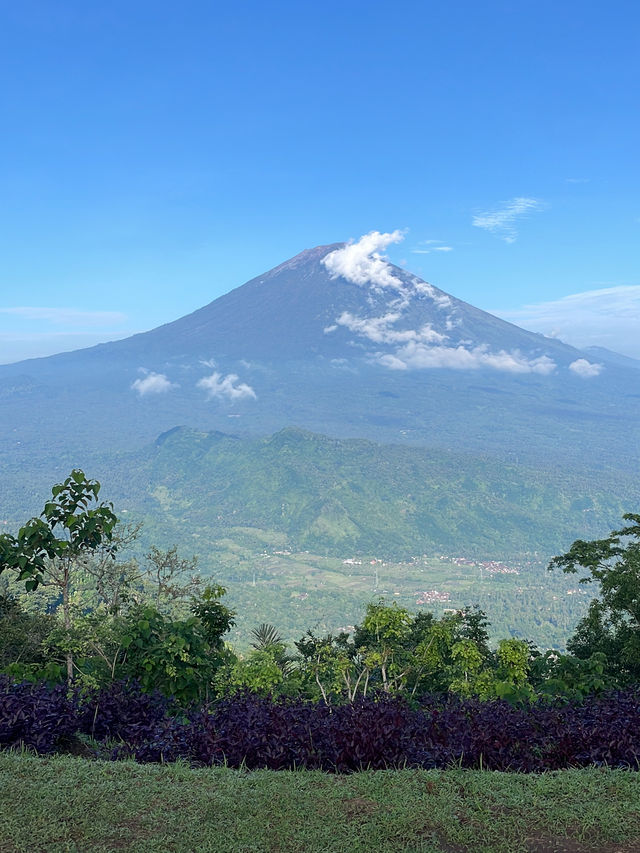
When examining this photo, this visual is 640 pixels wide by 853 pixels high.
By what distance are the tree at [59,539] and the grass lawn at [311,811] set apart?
218 centimetres

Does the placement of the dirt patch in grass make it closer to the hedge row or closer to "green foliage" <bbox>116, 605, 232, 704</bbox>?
the hedge row

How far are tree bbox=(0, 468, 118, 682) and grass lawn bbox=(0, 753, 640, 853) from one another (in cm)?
218

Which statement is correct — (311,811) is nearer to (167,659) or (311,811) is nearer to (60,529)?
(167,659)

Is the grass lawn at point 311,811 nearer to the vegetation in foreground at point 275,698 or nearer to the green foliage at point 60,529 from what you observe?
the vegetation in foreground at point 275,698

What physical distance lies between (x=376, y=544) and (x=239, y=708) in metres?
182

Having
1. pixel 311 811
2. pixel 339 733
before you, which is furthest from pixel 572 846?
pixel 339 733

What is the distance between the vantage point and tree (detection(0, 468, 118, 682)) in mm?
5902

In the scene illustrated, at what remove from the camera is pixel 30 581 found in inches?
233

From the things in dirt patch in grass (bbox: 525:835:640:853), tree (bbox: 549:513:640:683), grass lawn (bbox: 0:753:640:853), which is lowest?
tree (bbox: 549:513:640:683)

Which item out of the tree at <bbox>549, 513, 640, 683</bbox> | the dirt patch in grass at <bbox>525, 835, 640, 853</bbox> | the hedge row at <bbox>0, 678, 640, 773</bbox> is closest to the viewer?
the dirt patch in grass at <bbox>525, 835, 640, 853</bbox>

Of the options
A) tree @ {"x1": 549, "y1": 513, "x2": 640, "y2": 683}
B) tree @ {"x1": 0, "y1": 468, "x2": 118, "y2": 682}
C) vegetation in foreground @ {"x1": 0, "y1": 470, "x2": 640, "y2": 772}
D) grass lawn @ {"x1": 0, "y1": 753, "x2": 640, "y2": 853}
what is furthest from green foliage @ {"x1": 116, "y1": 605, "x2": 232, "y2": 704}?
tree @ {"x1": 549, "y1": 513, "x2": 640, "y2": 683}

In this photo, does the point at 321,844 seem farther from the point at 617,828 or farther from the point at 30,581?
the point at 30,581

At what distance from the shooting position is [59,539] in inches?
248

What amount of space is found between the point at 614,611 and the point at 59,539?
867cm
